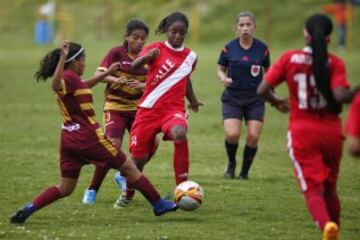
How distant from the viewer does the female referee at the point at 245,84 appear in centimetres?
1313

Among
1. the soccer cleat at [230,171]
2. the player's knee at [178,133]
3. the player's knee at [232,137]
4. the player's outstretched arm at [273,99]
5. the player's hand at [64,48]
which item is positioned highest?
the player's hand at [64,48]

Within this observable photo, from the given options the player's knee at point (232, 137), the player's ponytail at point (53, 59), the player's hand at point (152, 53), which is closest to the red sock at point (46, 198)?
the player's ponytail at point (53, 59)

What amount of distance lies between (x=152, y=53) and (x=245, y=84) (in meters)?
3.23

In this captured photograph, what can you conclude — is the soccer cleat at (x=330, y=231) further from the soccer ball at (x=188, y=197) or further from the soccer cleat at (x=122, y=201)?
the soccer cleat at (x=122, y=201)

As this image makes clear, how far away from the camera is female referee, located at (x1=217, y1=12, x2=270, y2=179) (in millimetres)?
13133

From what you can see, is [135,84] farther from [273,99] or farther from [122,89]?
[273,99]

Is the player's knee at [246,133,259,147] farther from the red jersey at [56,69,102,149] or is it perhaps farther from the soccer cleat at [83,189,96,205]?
the red jersey at [56,69,102,149]

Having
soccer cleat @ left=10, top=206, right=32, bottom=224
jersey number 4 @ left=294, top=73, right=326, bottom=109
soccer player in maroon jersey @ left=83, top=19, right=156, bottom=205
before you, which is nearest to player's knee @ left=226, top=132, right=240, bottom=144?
soccer player in maroon jersey @ left=83, top=19, right=156, bottom=205

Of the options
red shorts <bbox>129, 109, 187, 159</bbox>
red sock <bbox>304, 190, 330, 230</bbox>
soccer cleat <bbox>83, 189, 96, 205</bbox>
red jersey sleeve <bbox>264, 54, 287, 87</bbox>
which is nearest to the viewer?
red sock <bbox>304, 190, 330, 230</bbox>

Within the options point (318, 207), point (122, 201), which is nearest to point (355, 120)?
point (318, 207)

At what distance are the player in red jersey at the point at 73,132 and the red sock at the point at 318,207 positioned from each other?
2.45 metres

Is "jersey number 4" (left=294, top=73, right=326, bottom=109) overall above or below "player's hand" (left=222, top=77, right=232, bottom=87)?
above

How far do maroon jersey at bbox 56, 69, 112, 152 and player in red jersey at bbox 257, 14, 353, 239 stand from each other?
7.18ft

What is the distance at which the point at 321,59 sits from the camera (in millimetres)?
7766
